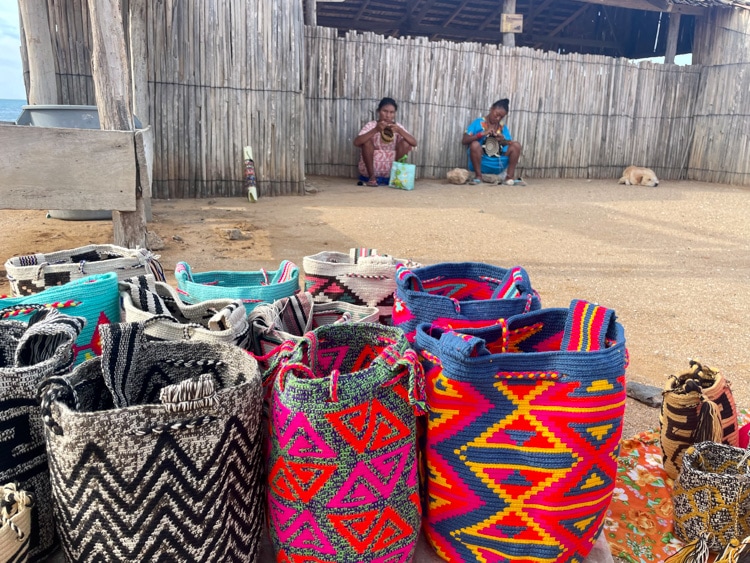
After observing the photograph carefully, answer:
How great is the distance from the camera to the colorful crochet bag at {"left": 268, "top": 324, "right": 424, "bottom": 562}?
1.14 meters

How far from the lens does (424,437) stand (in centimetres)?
141

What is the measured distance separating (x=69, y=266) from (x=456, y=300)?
1.18 meters

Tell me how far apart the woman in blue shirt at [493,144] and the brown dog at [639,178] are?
7.63 ft

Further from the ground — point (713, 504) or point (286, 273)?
point (286, 273)

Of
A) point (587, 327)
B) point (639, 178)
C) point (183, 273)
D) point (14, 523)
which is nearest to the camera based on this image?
point (14, 523)

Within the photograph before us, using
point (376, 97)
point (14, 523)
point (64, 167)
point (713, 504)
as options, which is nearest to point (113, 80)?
point (64, 167)

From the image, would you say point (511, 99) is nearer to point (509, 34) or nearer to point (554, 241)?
point (509, 34)

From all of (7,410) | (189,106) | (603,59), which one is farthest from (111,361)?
(603,59)

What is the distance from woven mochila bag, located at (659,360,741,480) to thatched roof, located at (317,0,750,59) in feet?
36.6

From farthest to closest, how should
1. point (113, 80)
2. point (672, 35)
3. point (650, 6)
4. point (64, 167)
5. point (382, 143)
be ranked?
point (672, 35) < point (650, 6) < point (382, 143) < point (113, 80) < point (64, 167)

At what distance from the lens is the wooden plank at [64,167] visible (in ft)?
10.9

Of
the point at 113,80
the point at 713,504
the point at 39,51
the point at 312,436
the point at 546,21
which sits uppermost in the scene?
the point at 546,21

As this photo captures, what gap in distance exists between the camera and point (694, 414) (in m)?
1.85

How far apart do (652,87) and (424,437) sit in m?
12.3
